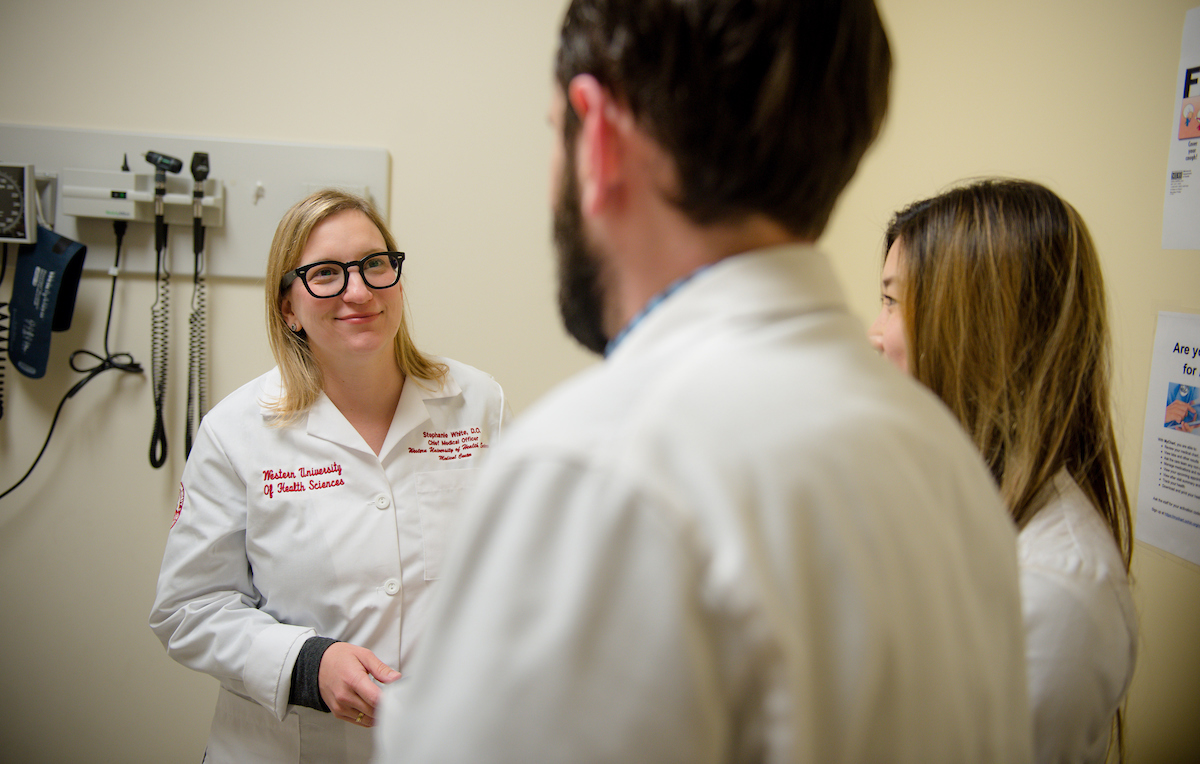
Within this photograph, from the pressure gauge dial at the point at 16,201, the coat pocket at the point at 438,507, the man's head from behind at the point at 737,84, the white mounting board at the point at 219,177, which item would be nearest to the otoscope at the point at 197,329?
the white mounting board at the point at 219,177

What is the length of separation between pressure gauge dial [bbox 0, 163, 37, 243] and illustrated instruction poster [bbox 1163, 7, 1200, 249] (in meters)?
2.24

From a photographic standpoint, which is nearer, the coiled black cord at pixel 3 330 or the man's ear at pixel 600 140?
the man's ear at pixel 600 140

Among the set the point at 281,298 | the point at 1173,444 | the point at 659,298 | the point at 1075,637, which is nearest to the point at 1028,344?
the point at 1075,637

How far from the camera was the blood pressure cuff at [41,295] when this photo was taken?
1.62 metres

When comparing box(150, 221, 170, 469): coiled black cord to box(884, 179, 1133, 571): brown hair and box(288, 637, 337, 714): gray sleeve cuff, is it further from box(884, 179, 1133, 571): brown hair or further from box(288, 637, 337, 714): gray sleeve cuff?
box(884, 179, 1133, 571): brown hair

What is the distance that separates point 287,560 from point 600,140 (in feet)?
3.34

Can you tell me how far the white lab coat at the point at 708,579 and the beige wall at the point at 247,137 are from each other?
140cm

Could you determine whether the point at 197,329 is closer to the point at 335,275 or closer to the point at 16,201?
the point at 16,201

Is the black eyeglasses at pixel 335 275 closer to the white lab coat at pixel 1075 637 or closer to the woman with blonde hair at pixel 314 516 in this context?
the woman with blonde hair at pixel 314 516

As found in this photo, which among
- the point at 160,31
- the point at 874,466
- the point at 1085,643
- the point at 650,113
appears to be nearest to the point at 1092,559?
the point at 1085,643

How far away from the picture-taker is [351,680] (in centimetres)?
108

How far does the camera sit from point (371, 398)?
137 centimetres

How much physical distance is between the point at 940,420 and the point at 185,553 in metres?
1.20

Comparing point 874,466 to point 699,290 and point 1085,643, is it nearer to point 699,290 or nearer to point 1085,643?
point 699,290
